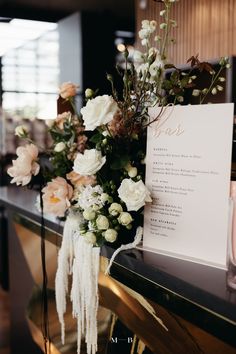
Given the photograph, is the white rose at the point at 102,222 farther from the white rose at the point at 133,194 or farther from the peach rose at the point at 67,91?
the peach rose at the point at 67,91

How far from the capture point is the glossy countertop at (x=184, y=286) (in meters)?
0.88

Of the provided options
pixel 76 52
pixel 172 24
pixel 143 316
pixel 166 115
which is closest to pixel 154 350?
pixel 143 316

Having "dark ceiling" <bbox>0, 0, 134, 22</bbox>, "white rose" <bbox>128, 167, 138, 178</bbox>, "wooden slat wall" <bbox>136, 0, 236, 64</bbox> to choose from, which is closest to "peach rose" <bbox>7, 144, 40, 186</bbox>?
"white rose" <bbox>128, 167, 138, 178</bbox>

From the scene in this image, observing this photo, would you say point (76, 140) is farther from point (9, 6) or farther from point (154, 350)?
point (9, 6)

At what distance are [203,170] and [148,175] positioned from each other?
0.18 m

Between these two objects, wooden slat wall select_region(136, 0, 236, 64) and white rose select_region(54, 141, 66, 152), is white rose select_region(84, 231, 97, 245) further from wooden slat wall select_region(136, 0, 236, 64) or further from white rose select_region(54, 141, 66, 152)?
wooden slat wall select_region(136, 0, 236, 64)

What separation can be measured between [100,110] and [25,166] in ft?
1.05

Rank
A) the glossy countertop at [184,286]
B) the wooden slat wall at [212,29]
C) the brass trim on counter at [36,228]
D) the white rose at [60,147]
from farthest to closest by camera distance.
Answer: the wooden slat wall at [212,29]
the brass trim on counter at [36,228]
the white rose at [60,147]
the glossy countertop at [184,286]

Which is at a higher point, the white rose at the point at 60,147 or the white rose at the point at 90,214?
the white rose at the point at 60,147

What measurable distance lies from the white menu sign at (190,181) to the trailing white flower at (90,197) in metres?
0.13

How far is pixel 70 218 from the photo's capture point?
135 centimetres

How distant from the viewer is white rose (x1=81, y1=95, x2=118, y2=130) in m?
1.15

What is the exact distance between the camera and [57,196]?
4.36 feet

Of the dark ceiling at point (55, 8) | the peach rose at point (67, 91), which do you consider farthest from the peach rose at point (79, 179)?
the dark ceiling at point (55, 8)
